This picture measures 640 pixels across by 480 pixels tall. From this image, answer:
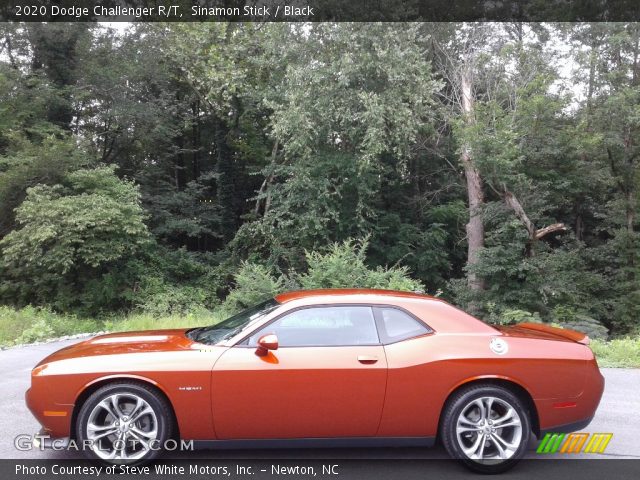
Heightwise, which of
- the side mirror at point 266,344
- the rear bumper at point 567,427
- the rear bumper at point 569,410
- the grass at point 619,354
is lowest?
the grass at point 619,354

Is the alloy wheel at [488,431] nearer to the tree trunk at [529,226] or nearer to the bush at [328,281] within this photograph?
the bush at [328,281]

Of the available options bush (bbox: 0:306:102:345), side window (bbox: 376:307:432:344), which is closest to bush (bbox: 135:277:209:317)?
bush (bbox: 0:306:102:345)

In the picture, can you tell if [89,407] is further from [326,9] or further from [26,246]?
[326,9]

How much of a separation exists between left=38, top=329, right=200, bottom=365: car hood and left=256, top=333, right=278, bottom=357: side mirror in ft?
2.00

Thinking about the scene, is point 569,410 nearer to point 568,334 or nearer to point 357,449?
point 568,334

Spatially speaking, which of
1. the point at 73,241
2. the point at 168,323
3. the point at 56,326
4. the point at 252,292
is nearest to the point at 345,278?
the point at 252,292

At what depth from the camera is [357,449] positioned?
181 inches

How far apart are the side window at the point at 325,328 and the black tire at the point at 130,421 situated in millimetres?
876

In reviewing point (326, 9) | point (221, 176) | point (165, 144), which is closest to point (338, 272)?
point (326, 9)

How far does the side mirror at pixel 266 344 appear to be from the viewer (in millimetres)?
4027

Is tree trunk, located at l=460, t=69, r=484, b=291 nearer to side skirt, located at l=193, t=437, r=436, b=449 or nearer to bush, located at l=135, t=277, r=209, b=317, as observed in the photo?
bush, located at l=135, t=277, r=209, b=317

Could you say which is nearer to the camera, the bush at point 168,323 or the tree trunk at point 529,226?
the bush at point 168,323

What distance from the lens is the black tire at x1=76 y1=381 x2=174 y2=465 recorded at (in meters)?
3.99

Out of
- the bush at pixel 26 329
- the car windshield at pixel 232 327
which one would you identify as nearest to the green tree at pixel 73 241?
the bush at pixel 26 329
